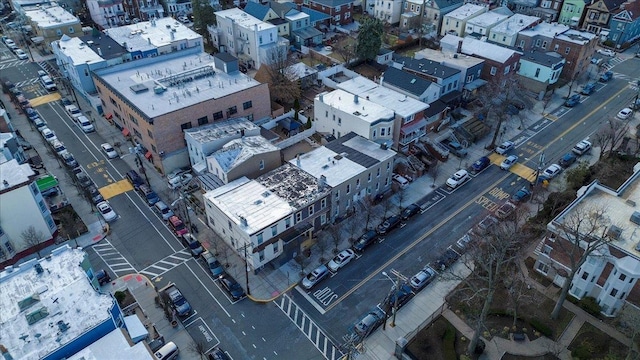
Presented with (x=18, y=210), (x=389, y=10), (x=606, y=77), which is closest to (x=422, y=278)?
(x=18, y=210)

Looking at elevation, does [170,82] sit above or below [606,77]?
Result: above

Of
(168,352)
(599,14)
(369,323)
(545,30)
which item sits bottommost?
(168,352)

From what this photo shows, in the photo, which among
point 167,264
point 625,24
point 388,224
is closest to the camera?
point 167,264

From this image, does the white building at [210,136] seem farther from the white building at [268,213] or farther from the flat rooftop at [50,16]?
the flat rooftop at [50,16]

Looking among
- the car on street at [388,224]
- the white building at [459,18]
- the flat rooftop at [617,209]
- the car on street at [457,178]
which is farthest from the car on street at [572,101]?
the car on street at [388,224]

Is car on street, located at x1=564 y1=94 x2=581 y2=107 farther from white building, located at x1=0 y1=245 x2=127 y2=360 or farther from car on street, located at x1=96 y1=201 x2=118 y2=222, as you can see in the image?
white building, located at x1=0 y1=245 x2=127 y2=360

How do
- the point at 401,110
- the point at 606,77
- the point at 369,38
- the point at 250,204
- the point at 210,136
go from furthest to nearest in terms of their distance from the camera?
the point at 606,77 < the point at 369,38 < the point at 401,110 < the point at 210,136 < the point at 250,204

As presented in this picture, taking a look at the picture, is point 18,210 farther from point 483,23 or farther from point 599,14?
point 599,14
